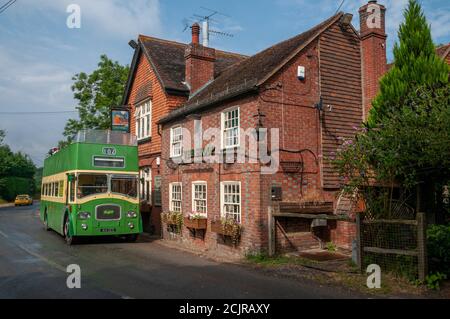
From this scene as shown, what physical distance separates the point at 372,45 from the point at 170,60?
10414 millimetres

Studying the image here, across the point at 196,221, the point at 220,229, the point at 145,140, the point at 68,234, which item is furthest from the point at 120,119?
the point at 220,229

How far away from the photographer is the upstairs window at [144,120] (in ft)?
67.7

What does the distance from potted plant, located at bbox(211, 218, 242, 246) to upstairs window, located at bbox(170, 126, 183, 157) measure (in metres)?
4.60

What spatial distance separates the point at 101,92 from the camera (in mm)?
31297

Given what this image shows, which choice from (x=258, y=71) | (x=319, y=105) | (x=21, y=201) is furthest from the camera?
(x=21, y=201)

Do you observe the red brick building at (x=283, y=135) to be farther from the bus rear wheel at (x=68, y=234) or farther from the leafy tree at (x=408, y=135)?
the bus rear wheel at (x=68, y=234)

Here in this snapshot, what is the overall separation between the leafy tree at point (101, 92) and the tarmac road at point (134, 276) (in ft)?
57.2

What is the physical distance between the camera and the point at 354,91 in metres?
15.1

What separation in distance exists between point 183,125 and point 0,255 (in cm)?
794

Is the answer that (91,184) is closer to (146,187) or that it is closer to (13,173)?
(146,187)

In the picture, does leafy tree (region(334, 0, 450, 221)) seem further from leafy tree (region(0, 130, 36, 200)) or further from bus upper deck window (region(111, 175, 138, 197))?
leafy tree (region(0, 130, 36, 200))

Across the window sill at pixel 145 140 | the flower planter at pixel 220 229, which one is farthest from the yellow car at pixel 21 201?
the flower planter at pixel 220 229

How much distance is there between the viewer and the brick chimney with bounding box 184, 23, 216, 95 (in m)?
18.9
